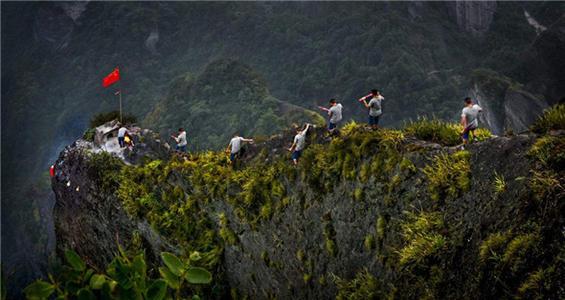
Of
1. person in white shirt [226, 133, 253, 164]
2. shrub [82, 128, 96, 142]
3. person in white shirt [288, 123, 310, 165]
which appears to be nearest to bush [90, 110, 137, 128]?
shrub [82, 128, 96, 142]

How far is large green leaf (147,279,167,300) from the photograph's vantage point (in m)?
2.77

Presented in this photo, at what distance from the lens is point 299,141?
35.1 feet

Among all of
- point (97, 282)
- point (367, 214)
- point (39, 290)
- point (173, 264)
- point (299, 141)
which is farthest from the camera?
point (299, 141)

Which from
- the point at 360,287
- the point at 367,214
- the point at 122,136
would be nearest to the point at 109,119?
the point at 122,136

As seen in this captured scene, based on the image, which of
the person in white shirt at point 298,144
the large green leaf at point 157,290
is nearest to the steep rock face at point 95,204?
the person in white shirt at point 298,144

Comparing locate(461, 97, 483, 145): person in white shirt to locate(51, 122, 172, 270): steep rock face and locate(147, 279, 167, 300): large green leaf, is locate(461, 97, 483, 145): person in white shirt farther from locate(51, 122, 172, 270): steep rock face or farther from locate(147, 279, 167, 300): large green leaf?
locate(51, 122, 172, 270): steep rock face

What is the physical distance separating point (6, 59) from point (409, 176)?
18219cm

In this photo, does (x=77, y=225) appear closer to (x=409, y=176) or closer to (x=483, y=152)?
(x=409, y=176)

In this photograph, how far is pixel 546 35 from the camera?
5797 centimetres

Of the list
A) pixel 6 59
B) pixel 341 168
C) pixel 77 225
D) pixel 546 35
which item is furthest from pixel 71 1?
pixel 341 168

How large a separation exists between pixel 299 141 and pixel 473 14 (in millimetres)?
101840

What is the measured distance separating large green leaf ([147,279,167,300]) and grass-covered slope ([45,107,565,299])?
79 centimetres

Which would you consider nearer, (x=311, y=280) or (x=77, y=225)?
(x=311, y=280)

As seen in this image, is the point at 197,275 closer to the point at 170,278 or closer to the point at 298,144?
the point at 170,278
